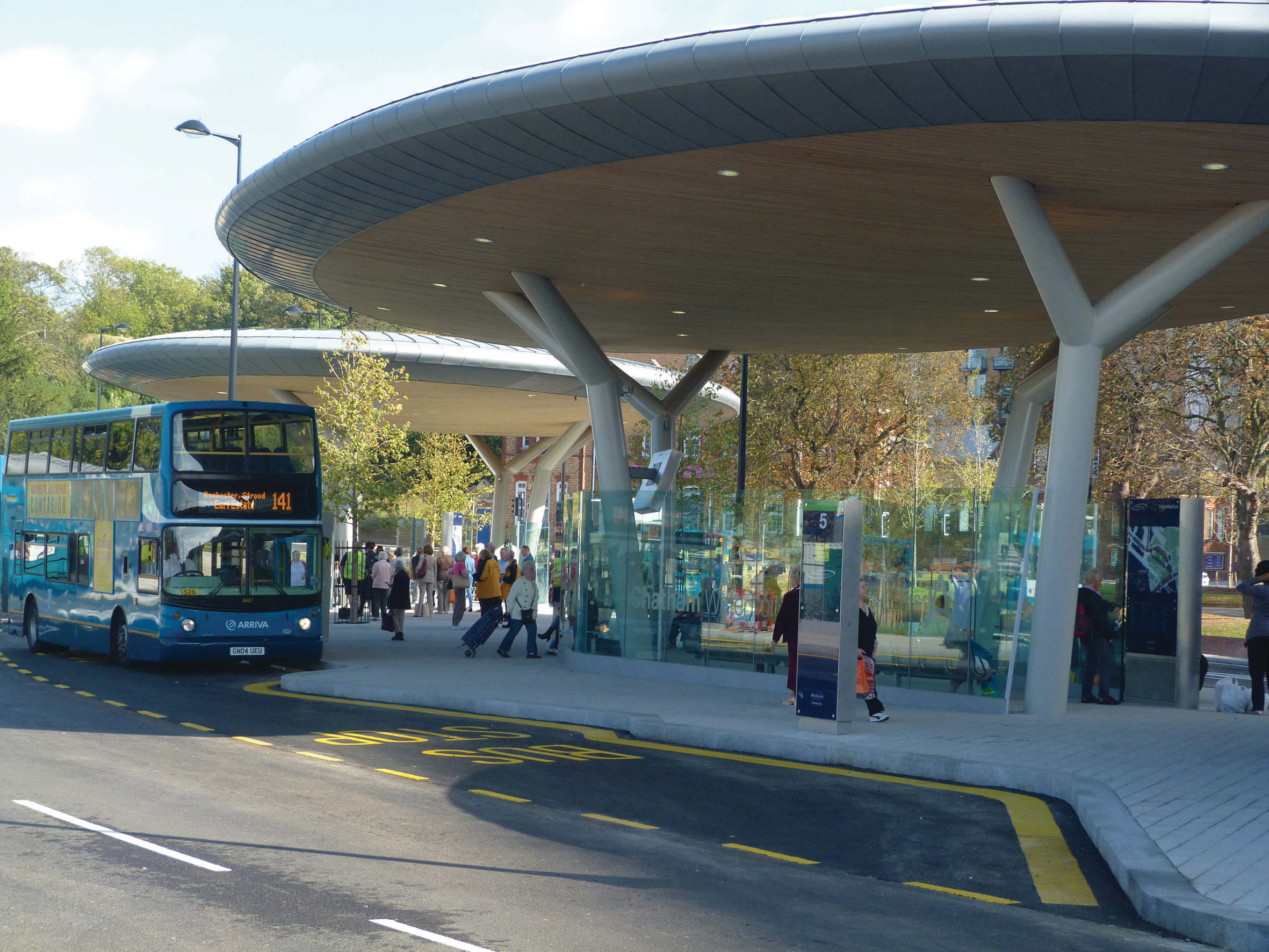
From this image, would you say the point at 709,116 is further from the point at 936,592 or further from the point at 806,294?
the point at 806,294

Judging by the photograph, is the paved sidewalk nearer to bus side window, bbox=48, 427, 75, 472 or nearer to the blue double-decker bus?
the blue double-decker bus

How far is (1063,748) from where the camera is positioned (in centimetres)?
1205

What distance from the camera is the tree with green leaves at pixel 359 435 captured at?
1230 inches

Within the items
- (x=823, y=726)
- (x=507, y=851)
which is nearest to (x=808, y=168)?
(x=823, y=726)

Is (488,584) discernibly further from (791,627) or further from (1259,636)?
(1259,636)

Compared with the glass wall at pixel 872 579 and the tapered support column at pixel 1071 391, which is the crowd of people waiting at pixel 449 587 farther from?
the tapered support column at pixel 1071 391

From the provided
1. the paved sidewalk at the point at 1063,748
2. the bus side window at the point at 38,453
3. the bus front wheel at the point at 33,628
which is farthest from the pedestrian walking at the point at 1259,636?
the bus front wheel at the point at 33,628

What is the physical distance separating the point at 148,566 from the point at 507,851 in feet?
43.2

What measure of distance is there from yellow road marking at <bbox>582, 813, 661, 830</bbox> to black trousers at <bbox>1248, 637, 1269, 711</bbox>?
9.40 meters

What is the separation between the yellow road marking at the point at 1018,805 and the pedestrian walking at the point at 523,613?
6281mm

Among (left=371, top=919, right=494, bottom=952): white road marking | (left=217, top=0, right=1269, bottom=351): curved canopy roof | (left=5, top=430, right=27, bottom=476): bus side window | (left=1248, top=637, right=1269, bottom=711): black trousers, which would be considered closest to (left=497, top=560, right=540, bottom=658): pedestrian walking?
(left=217, top=0, right=1269, bottom=351): curved canopy roof

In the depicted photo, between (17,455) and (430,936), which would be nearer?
(430,936)

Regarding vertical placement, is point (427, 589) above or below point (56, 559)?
below

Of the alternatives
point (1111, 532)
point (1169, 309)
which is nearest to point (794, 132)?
point (1111, 532)
